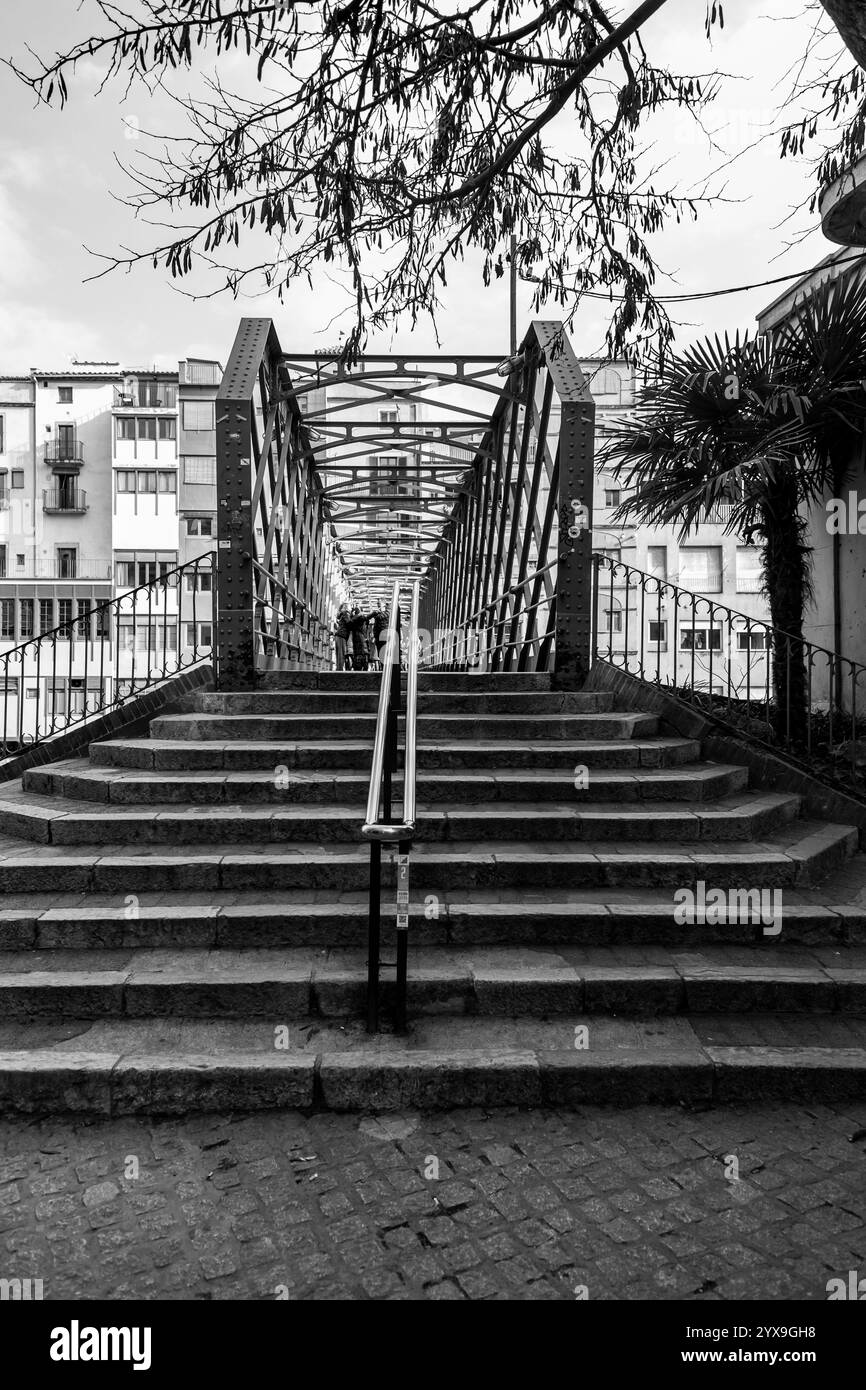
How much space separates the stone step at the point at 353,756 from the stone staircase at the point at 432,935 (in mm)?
17

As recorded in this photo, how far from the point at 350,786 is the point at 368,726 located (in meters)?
1.06

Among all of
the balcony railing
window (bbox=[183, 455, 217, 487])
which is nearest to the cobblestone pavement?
window (bbox=[183, 455, 217, 487])

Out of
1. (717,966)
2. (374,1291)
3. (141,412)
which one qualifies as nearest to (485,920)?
(717,966)

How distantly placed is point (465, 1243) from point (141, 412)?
46.7m

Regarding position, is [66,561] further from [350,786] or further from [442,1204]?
[442,1204]

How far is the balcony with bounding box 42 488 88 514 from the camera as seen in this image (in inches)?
1770

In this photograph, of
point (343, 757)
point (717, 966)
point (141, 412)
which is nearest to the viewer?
point (717, 966)

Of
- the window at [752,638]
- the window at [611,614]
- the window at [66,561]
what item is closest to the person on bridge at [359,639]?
the window at [611,614]

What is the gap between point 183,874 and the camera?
4.79 metres

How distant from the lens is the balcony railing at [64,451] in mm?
44688

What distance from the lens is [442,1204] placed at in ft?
9.36

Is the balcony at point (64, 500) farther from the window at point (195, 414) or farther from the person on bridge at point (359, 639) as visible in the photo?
the person on bridge at point (359, 639)

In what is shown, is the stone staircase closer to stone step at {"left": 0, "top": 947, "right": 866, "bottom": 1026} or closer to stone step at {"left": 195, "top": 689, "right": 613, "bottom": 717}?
stone step at {"left": 0, "top": 947, "right": 866, "bottom": 1026}
